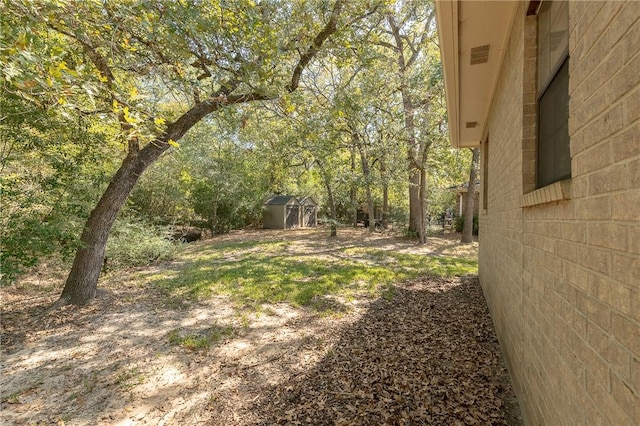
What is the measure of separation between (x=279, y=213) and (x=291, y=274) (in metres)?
13.5

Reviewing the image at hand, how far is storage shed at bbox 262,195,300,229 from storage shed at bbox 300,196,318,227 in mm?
1450

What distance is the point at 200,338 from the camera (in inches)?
174

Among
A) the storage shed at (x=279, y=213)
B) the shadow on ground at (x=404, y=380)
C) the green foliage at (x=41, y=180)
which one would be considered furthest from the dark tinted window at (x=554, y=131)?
the storage shed at (x=279, y=213)

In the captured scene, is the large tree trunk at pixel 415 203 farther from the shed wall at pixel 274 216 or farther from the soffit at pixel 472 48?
the shed wall at pixel 274 216

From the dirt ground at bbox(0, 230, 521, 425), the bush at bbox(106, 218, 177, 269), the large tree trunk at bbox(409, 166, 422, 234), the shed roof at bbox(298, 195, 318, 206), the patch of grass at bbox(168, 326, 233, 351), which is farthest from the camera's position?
the shed roof at bbox(298, 195, 318, 206)

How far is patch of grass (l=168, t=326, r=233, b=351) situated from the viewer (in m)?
4.21

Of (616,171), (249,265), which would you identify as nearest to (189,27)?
(616,171)

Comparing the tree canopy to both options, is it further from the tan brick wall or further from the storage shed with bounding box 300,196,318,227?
the storage shed with bounding box 300,196,318,227

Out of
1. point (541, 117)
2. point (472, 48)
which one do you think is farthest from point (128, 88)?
point (541, 117)

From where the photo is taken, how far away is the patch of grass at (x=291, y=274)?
6.44m

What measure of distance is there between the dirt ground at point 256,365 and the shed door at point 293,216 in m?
15.9

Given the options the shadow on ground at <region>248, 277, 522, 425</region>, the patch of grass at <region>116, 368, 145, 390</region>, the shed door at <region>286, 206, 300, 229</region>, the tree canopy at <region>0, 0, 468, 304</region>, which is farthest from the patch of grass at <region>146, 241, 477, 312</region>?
the shed door at <region>286, 206, 300, 229</region>

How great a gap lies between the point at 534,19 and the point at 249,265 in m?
8.21

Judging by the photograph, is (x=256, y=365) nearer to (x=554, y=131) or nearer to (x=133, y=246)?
(x=554, y=131)
